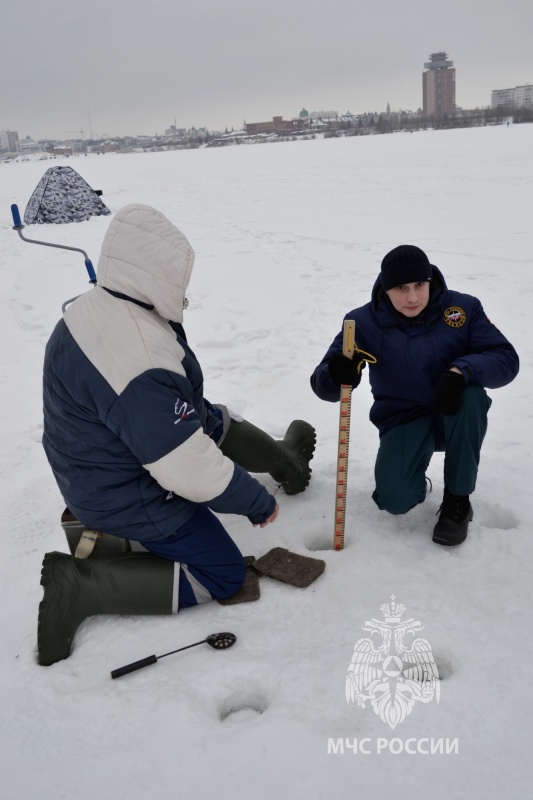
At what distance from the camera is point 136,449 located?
85.7 inches

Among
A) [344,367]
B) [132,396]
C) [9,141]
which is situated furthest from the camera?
[9,141]

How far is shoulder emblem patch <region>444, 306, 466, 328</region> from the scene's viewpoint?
109 inches

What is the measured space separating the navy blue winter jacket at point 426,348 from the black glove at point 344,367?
0.09 m

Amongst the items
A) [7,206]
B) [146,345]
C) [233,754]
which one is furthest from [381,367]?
[7,206]

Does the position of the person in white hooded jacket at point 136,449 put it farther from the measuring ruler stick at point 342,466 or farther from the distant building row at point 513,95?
the distant building row at point 513,95

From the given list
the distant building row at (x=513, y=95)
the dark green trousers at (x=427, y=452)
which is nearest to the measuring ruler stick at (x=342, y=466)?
the dark green trousers at (x=427, y=452)

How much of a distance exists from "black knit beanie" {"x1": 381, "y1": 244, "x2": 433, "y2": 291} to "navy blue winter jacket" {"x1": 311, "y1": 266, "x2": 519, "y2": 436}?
0.40 ft

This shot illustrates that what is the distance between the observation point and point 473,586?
8.32 feet

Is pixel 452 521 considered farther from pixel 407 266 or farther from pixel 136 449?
pixel 136 449

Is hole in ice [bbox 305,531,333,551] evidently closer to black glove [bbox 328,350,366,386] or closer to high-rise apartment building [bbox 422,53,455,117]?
black glove [bbox 328,350,366,386]

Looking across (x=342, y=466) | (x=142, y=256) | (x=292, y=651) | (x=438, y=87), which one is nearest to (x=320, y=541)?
(x=342, y=466)

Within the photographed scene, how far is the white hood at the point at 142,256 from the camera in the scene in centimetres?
217

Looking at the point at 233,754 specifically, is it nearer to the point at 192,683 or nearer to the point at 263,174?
the point at 192,683

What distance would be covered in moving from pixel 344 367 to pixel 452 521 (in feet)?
2.81
